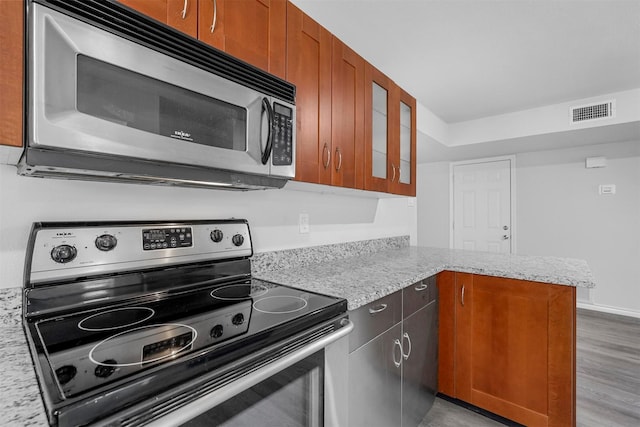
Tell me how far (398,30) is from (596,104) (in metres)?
2.48

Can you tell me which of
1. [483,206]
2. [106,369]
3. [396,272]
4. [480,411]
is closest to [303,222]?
[396,272]

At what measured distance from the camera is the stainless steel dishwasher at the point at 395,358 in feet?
3.81

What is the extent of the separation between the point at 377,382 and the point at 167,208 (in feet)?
3.71

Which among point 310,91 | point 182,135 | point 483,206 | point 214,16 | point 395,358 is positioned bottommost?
point 395,358

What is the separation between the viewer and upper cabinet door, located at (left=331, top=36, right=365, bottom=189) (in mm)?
1578

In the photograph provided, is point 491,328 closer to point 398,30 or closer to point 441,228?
point 398,30

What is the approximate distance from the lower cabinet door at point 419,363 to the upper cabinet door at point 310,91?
0.88m

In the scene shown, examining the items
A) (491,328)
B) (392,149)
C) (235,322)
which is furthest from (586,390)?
(235,322)

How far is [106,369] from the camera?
0.57 m

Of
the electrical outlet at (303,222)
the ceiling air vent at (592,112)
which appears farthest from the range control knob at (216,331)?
the ceiling air vent at (592,112)

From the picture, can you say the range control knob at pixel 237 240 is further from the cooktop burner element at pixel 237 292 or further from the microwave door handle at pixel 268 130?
the microwave door handle at pixel 268 130

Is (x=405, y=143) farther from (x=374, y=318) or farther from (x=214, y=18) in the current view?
(x=214, y=18)

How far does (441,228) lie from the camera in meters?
5.13

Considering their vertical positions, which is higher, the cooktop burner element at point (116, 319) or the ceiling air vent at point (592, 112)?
the ceiling air vent at point (592, 112)
